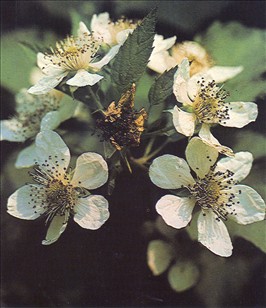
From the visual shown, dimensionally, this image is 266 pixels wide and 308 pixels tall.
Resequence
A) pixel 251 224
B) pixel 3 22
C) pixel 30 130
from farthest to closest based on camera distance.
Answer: pixel 3 22, pixel 30 130, pixel 251 224

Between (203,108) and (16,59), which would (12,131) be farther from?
(203,108)

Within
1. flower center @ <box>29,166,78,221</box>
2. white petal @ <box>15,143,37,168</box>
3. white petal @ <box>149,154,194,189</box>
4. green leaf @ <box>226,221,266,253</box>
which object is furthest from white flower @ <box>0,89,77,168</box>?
green leaf @ <box>226,221,266,253</box>

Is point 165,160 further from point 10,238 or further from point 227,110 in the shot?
point 10,238

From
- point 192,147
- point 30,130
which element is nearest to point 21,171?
point 30,130

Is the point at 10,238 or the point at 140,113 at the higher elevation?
the point at 140,113

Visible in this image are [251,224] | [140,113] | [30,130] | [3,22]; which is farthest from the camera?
[3,22]

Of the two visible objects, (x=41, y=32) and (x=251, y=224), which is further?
(x=41, y=32)

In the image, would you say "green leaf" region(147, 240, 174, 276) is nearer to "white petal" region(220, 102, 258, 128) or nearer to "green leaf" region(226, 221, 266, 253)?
"green leaf" region(226, 221, 266, 253)
